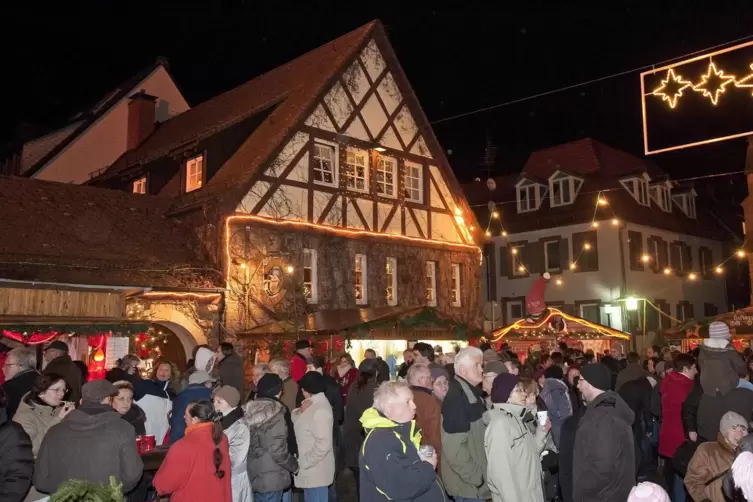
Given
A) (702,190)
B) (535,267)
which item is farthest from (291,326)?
(702,190)

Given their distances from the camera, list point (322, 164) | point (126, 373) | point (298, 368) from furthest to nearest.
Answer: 1. point (322, 164)
2. point (298, 368)
3. point (126, 373)

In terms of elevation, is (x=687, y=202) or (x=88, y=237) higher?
(x=687, y=202)

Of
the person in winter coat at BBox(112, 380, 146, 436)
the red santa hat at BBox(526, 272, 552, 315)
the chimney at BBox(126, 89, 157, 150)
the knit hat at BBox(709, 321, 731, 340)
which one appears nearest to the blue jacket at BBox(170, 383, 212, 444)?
the person in winter coat at BBox(112, 380, 146, 436)

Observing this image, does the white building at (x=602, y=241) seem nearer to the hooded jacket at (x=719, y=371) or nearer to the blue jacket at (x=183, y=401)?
the hooded jacket at (x=719, y=371)

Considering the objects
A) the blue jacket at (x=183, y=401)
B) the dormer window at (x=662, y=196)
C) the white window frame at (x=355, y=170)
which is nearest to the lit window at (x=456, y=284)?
the white window frame at (x=355, y=170)

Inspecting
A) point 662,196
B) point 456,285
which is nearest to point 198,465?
point 456,285

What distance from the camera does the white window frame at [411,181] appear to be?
21669mm

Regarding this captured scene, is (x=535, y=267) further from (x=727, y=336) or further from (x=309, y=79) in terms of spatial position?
(x=727, y=336)

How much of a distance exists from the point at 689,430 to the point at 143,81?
90.7 ft

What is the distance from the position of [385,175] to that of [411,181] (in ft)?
4.02

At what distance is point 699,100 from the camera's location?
27.9ft

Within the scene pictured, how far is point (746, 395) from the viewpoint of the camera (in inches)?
269

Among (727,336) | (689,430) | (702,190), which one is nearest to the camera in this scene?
(689,430)

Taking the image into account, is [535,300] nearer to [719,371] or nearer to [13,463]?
[719,371]
